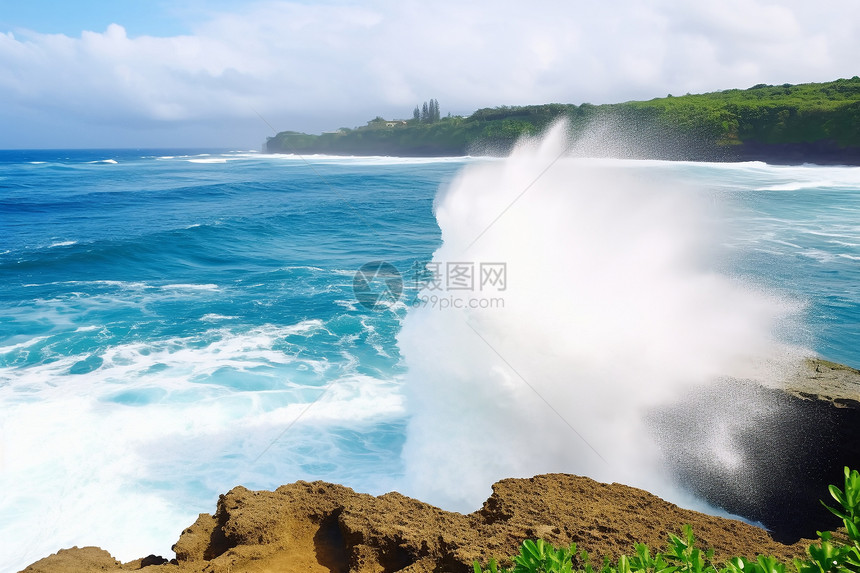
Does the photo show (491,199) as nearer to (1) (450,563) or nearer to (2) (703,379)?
(2) (703,379)

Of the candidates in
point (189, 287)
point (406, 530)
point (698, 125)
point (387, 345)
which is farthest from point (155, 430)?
point (698, 125)

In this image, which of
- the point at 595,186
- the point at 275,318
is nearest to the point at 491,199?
the point at 595,186

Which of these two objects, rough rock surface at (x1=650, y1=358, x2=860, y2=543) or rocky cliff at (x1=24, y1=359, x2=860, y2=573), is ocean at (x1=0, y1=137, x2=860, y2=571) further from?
rocky cliff at (x1=24, y1=359, x2=860, y2=573)

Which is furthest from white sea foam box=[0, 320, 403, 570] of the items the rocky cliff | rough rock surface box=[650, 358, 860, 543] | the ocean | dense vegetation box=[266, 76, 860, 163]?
dense vegetation box=[266, 76, 860, 163]

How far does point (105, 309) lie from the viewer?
1276 centimetres

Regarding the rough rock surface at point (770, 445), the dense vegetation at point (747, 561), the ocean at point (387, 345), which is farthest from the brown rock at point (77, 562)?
the rough rock surface at point (770, 445)

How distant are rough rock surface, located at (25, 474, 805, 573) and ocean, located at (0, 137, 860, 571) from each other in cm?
216

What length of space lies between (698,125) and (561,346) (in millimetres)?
58677

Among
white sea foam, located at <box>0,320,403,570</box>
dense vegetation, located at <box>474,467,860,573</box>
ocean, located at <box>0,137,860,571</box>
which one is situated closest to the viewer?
dense vegetation, located at <box>474,467,860,573</box>

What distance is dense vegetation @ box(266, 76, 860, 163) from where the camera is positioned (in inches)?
1869

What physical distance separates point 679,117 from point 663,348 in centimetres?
6186

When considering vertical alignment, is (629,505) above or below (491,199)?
below

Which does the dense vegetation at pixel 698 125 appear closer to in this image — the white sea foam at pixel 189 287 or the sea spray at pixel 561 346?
the sea spray at pixel 561 346

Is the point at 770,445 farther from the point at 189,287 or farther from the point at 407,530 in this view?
the point at 189,287
